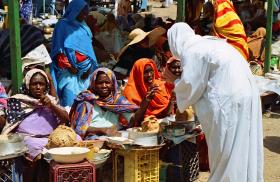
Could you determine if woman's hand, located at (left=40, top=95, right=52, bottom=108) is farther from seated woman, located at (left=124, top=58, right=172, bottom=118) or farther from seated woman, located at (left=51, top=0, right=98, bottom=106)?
seated woman, located at (left=51, top=0, right=98, bottom=106)

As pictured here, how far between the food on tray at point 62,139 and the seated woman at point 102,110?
1.26ft

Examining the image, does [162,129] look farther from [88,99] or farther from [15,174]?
[15,174]

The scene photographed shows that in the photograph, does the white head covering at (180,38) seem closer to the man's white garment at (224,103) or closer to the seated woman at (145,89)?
the man's white garment at (224,103)

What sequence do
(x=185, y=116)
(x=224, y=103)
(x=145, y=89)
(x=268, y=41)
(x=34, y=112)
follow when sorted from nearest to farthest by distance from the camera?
1. (x=224, y=103)
2. (x=34, y=112)
3. (x=185, y=116)
4. (x=145, y=89)
5. (x=268, y=41)

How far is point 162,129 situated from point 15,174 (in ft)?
4.17

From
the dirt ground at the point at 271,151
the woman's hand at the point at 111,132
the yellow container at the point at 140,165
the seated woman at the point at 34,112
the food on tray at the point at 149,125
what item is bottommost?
the dirt ground at the point at 271,151

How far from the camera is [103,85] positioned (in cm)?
454

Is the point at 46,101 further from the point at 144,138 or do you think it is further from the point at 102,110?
the point at 144,138

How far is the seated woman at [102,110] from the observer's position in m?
4.46

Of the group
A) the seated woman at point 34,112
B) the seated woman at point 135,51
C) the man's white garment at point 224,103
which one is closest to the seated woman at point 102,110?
the seated woman at point 34,112

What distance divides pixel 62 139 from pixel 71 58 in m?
2.23

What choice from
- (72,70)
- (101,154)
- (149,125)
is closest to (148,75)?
(149,125)

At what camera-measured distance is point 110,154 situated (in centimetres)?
419

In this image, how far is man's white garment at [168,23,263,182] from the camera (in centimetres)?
338
